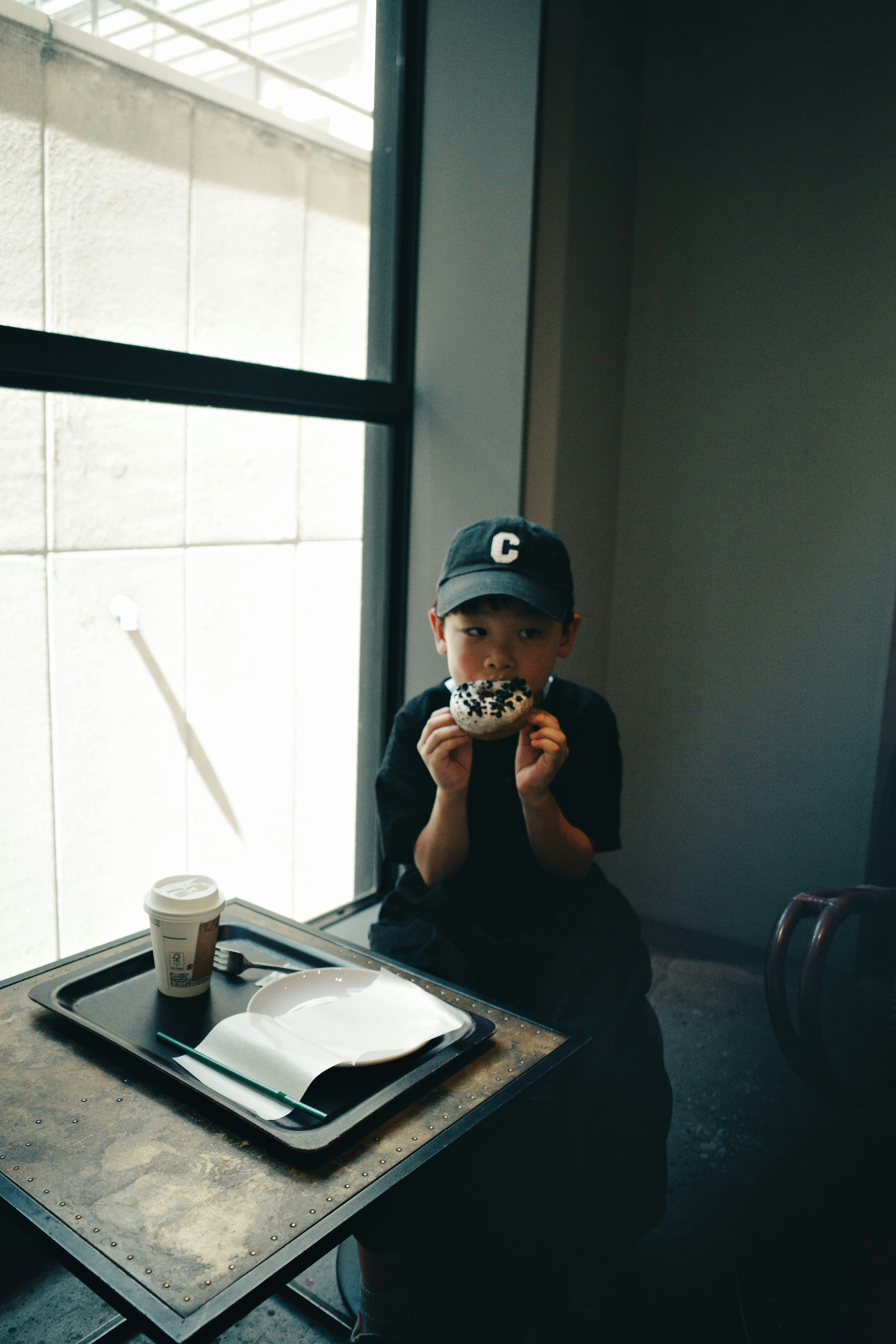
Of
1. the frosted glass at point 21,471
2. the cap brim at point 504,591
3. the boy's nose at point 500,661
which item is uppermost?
the frosted glass at point 21,471

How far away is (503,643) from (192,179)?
1.05 m

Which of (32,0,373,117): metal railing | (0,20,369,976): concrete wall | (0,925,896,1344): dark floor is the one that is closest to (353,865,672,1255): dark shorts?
(0,925,896,1344): dark floor

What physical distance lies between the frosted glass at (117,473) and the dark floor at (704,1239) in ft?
3.29

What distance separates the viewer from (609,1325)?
117cm

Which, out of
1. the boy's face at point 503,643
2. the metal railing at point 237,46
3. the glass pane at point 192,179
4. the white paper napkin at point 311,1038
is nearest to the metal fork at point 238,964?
the white paper napkin at point 311,1038

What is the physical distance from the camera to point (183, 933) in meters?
0.93

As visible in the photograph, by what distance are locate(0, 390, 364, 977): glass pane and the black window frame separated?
0.04 m

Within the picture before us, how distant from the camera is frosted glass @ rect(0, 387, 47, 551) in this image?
1.35 meters

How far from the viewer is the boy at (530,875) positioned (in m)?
1.12

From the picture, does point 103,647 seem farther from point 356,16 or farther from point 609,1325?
point 356,16

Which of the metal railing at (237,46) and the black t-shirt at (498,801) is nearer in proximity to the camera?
the black t-shirt at (498,801)

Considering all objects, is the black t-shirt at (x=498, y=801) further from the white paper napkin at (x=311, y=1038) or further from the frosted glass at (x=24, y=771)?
the frosted glass at (x=24, y=771)

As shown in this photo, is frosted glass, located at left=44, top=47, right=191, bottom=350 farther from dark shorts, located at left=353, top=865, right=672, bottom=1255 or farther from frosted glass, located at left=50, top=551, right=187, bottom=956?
dark shorts, located at left=353, top=865, right=672, bottom=1255

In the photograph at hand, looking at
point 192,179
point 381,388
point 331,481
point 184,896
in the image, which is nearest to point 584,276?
point 381,388
